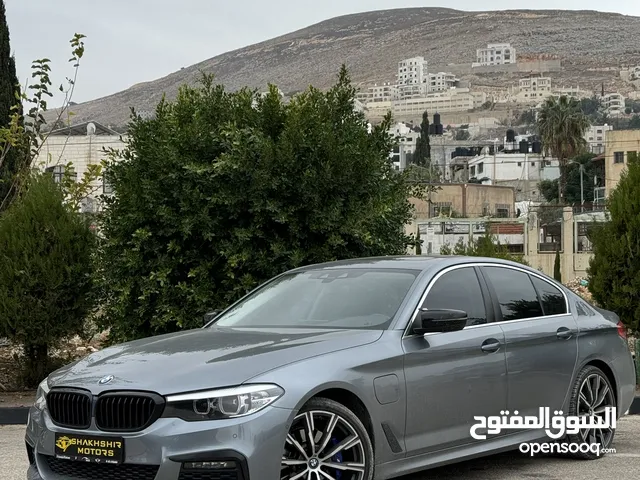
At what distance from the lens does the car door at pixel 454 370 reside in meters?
6.38

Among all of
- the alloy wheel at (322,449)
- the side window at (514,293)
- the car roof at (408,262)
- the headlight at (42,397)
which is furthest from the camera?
the side window at (514,293)

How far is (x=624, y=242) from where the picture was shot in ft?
41.7

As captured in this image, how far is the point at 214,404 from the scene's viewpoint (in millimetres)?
5402

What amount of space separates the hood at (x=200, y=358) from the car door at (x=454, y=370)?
0.39 m

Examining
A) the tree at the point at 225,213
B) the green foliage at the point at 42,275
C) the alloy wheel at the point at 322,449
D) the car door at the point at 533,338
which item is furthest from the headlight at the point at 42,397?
the green foliage at the point at 42,275

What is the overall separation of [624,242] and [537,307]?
209 inches

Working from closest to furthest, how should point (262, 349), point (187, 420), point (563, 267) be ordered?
point (187, 420)
point (262, 349)
point (563, 267)

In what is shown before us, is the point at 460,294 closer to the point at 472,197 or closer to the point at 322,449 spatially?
the point at 322,449

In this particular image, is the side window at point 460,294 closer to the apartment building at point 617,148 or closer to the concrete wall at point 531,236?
the concrete wall at point 531,236

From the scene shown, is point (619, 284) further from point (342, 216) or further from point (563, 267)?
point (563, 267)

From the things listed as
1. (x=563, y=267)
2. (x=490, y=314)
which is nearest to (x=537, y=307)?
(x=490, y=314)

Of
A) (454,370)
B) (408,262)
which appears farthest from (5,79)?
(454,370)

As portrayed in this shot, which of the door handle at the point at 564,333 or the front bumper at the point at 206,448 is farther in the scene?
the door handle at the point at 564,333

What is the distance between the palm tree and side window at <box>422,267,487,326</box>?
91515mm
